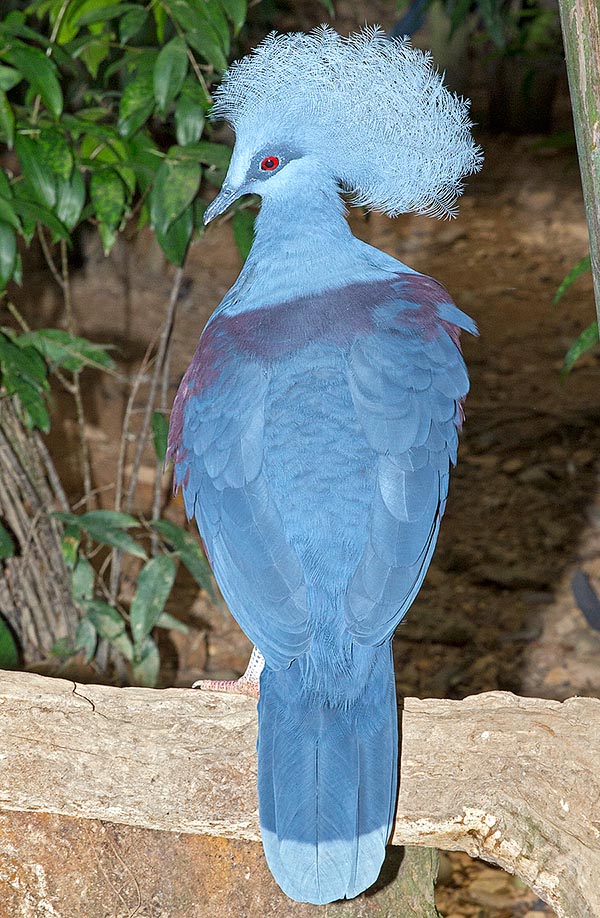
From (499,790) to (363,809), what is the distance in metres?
0.26

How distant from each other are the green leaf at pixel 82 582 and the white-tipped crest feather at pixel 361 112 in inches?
46.7

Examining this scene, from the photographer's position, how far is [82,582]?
8.09 feet

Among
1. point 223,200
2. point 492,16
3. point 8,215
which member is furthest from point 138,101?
point 492,16

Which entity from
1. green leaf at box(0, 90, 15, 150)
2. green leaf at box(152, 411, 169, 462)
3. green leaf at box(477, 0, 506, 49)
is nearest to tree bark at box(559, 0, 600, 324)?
green leaf at box(0, 90, 15, 150)

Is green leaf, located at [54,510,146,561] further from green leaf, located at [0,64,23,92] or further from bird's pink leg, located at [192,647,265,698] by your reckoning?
green leaf, located at [0,64,23,92]

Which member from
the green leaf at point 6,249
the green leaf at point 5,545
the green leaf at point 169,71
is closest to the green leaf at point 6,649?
the green leaf at point 5,545

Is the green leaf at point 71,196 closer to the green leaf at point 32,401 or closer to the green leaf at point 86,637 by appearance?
the green leaf at point 32,401

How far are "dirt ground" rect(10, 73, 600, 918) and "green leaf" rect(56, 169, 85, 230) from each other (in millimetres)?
741

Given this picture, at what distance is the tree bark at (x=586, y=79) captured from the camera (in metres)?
1.30

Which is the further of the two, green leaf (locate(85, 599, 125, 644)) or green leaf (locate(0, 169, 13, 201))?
green leaf (locate(85, 599, 125, 644))

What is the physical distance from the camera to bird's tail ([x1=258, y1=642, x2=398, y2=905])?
133 cm

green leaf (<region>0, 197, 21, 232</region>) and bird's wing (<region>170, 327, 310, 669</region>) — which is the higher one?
green leaf (<region>0, 197, 21, 232</region>)

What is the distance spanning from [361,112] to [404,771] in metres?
0.99

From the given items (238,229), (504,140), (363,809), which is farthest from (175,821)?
(504,140)
